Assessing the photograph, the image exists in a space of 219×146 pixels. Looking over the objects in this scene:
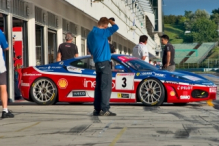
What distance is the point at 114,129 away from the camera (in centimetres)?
723

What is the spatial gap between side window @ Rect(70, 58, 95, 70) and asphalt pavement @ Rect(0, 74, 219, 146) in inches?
89.3

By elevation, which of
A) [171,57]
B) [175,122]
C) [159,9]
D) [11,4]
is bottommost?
[175,122]

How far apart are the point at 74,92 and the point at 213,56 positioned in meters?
153

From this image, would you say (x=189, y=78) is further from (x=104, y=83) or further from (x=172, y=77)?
(x=104, y=83)

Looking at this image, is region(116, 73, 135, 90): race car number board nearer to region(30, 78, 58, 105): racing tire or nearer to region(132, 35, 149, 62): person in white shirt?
region(30, 78, 58, 105): racing tire

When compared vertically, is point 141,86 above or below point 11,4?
below

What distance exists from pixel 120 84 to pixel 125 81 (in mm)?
127

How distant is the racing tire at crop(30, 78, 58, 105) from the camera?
12.1 meters

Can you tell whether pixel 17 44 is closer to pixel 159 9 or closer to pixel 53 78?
pixel 53 78

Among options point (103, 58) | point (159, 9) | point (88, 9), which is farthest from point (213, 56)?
point (103, 58)

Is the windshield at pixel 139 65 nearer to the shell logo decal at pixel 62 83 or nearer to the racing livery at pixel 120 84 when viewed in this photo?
the racing livery at pixel 120 84

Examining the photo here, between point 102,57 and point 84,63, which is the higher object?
point 102,57

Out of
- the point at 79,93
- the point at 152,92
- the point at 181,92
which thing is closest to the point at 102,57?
the point at 152,92

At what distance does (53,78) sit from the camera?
40.0 feet
